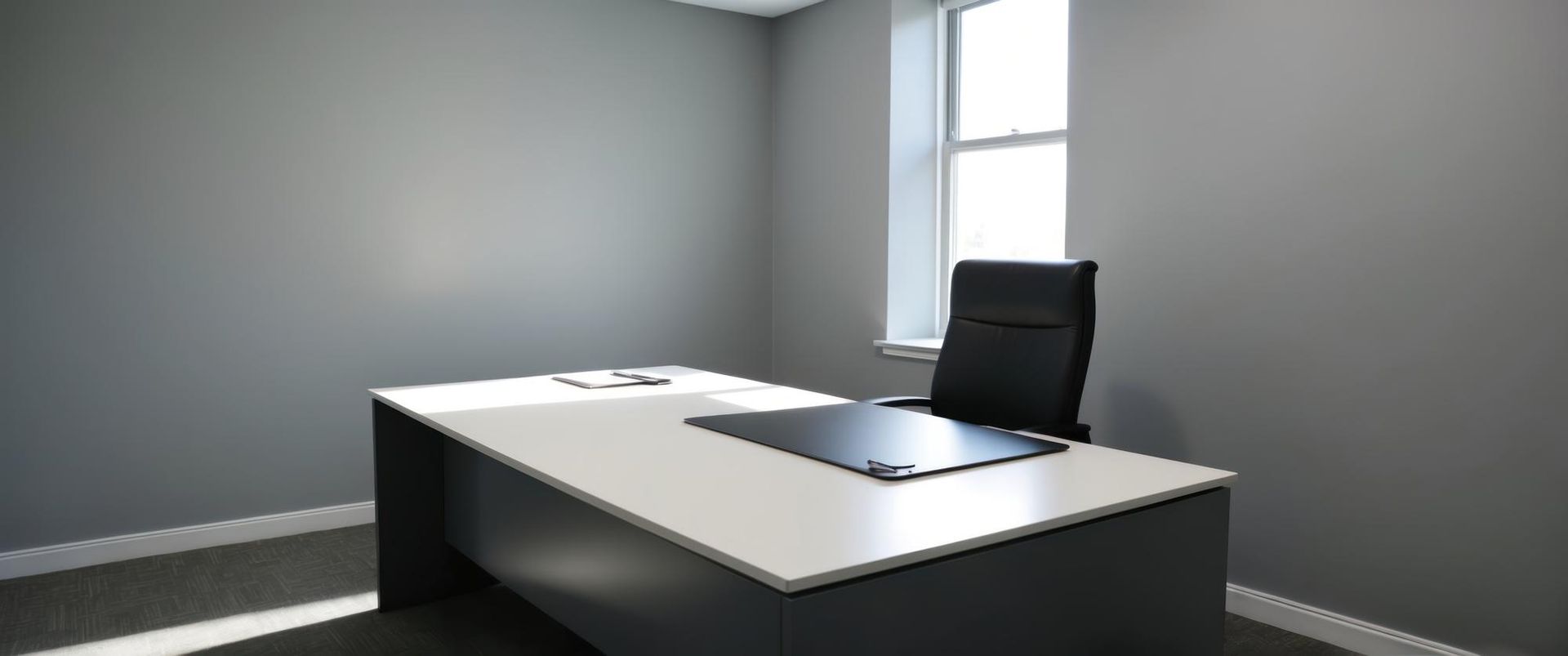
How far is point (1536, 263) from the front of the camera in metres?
2.41

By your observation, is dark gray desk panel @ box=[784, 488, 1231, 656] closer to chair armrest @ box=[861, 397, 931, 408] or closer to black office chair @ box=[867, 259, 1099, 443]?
black office chair @ box=[867, 259, 1099, 443]

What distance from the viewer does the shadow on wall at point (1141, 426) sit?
326cm

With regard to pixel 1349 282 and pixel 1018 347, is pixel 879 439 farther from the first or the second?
pixel 1349 282

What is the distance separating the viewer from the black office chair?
108 inches

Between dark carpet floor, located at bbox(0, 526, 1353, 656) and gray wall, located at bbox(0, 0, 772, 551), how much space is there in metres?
0.38

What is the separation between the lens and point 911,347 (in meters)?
4.26

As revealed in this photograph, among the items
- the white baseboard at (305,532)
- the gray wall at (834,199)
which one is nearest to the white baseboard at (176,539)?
the white baseboard at (305,532)

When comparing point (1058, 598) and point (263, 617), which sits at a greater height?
point (1058, 598)

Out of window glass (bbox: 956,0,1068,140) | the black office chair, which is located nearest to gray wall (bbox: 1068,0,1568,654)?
window glass (bbox: 956,0,1068,140)

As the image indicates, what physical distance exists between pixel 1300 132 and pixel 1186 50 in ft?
1.64

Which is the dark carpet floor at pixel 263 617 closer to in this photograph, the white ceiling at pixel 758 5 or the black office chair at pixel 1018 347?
the black office chair at pixel 1018 347

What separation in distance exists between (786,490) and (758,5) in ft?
12.2

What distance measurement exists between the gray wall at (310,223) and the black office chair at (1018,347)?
215 centimetres

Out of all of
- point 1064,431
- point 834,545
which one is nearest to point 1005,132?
point 1064,431
